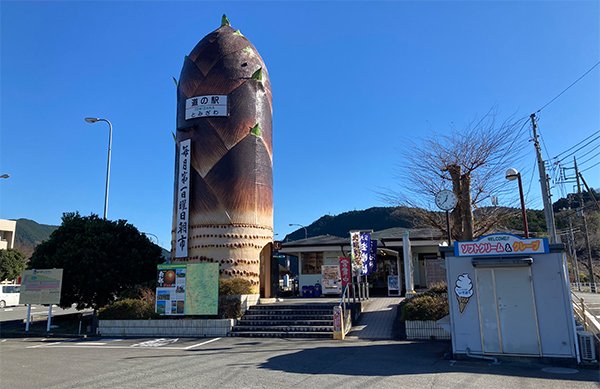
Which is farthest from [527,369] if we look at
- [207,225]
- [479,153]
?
[207,225]

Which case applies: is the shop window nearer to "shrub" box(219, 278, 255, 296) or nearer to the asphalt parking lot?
"shrub" box(219, 278, 255, 296)

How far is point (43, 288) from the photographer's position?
16.5m

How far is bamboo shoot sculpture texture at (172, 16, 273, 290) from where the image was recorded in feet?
60.7

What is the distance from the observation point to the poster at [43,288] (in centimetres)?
1639

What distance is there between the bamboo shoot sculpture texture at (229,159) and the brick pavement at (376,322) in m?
5.24

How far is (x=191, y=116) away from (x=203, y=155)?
2062 millimetres

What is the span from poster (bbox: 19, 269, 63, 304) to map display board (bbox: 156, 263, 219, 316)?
4.37 m

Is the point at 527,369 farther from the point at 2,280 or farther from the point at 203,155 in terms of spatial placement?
the point at 2,280

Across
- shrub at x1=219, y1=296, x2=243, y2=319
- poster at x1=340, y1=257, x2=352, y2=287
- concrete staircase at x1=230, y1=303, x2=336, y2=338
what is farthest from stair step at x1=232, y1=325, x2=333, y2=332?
poster at x1=340, y1=257, x2=352, y2=287

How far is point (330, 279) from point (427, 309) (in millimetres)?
11356

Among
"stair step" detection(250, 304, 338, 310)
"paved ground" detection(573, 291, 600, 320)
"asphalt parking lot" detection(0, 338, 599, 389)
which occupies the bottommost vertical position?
"asphalt parking lot" detection(0, 338, 599, 389)

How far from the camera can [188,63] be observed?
21.0 meters

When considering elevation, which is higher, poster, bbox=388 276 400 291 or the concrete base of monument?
poster, bbox=388 276 400 291

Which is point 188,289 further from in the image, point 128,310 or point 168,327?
point 128,310
